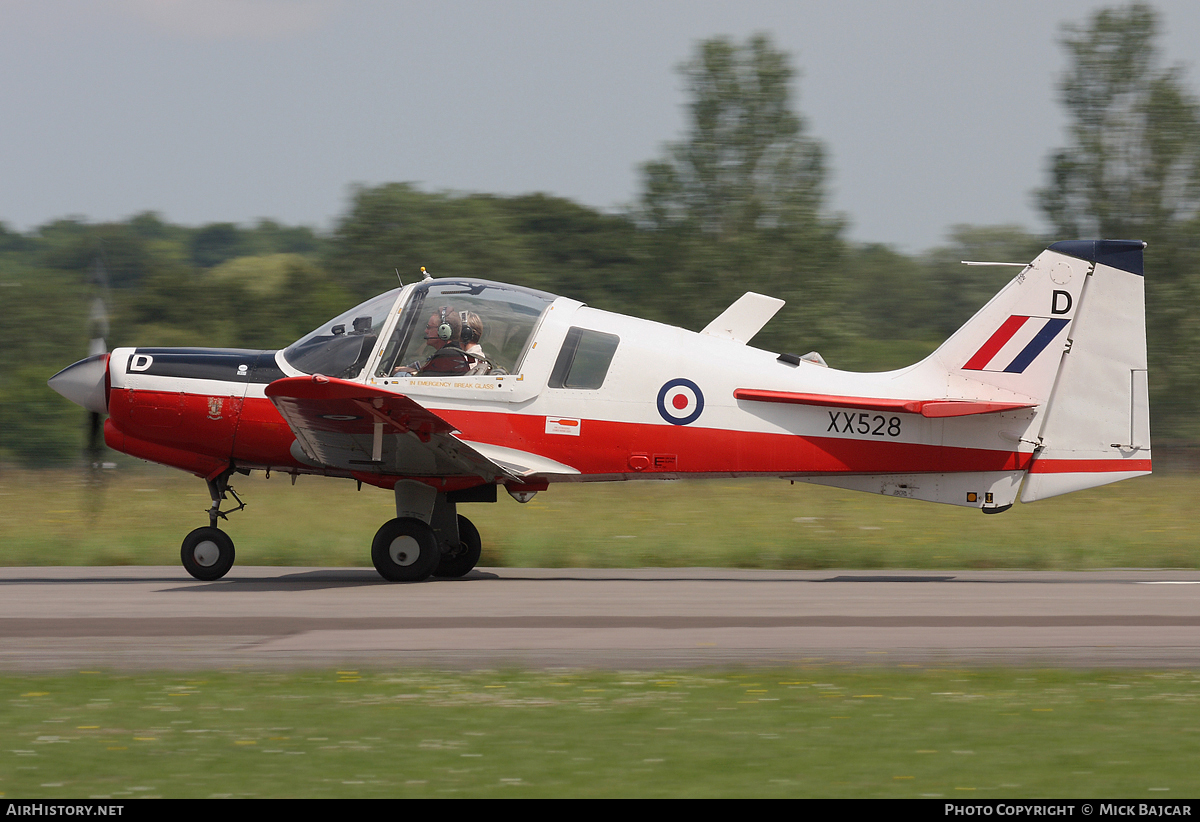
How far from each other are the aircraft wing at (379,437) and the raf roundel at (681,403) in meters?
1.04

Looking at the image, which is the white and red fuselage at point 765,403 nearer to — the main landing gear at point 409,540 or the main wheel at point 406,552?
the main landing gear at point 409,540

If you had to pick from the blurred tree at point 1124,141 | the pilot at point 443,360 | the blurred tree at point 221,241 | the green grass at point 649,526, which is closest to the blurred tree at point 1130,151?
the blurred tree at point 1124,141

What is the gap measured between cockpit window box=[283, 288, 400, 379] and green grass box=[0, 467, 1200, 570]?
2752 mm

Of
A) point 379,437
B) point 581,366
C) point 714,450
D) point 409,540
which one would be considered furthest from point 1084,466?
point 379,437

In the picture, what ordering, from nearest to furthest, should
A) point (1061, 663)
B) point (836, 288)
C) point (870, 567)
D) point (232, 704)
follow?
point (232, 704) → point (1061, 663) → point (870, 567) → point (836, 288)

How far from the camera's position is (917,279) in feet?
185

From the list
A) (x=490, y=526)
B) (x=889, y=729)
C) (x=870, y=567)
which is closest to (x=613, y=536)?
(x=490, y=526)

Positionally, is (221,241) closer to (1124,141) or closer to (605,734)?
→ (1124,141)

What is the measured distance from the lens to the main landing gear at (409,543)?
35.8 feet

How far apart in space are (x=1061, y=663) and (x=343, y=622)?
4921mm

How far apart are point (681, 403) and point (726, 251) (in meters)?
23.3

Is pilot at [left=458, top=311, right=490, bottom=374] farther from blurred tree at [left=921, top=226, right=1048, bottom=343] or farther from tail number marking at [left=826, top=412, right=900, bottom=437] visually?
blurred tree at [left=921, top=226, right=1048, bottom=343]

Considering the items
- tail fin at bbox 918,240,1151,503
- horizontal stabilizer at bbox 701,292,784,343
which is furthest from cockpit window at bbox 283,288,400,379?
tail fin at bbox 918,240,1151,503
